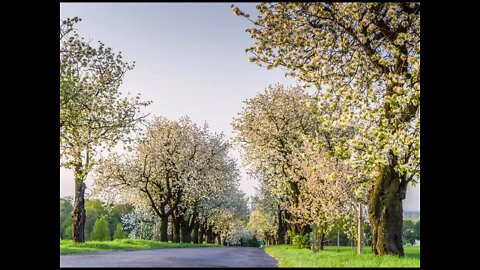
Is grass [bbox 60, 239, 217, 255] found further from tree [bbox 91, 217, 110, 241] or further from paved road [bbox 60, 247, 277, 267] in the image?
tree [bbox 91, 217, 110, 241]

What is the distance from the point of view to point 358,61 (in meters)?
12.2

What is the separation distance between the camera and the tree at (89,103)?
773 inches

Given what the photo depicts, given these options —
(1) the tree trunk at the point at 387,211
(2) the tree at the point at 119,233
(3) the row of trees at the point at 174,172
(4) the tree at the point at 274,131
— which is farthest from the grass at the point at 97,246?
(2) the tree at the point at 119,233

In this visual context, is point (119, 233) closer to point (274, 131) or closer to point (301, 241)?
point (274, 131)

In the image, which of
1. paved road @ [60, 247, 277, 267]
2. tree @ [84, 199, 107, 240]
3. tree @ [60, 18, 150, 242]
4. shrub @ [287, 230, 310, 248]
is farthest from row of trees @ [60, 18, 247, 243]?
shrub @ [287, 230, 310, 248]

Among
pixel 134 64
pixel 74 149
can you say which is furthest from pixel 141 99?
pixel 74 149

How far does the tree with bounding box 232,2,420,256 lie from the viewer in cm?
1127

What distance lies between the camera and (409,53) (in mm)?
11914

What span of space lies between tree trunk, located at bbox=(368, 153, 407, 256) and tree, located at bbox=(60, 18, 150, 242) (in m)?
11.1

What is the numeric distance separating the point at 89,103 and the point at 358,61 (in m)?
12.3

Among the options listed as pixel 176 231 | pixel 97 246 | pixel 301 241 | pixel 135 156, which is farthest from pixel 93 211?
pixel 301 241

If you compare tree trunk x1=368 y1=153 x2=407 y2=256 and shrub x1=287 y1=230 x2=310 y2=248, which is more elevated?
tree trunk x1=368 y1=153 x2=407 y2=256
